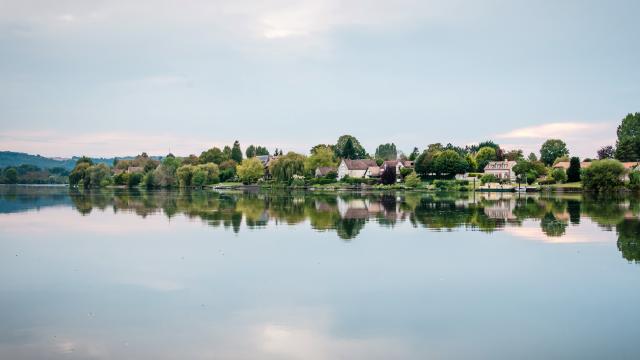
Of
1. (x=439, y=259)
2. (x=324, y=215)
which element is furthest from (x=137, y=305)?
(x=324, y=215)

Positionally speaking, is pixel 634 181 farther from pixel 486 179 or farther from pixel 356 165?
pixel 356 165

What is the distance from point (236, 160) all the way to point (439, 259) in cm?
12819

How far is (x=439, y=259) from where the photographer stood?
63.1 feet

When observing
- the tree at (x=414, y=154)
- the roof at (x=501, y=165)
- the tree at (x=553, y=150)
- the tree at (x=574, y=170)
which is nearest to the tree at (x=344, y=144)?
the tree at (x=414, y=154)

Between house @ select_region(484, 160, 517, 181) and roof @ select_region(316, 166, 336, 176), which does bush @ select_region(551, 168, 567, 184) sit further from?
roof @ select_region(316, 166, 336, 176)

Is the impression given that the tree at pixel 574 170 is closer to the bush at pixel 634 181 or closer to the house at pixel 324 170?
the bush at pixel 634 181

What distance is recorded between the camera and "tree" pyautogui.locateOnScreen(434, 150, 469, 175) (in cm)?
9762

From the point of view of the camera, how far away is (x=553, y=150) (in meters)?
130

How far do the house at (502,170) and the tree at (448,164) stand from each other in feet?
32.8

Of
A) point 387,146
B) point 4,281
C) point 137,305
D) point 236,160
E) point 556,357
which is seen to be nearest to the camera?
point 556,357

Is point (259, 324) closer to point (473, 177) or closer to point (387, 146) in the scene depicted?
point (473, 177)

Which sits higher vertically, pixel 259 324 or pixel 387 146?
pixel 387 146

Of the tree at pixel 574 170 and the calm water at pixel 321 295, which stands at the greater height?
the tree at pixel 574 170

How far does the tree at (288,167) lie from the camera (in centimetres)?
10494
